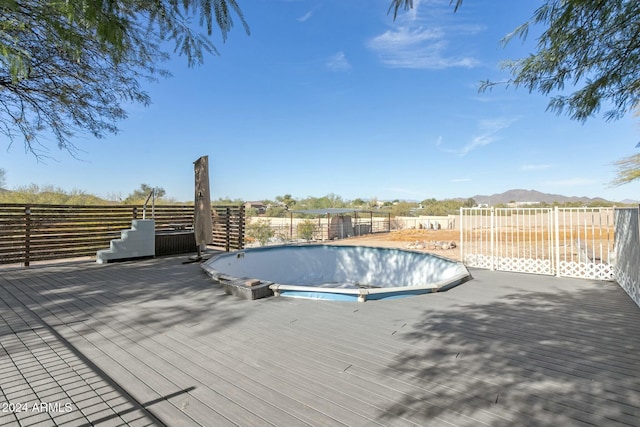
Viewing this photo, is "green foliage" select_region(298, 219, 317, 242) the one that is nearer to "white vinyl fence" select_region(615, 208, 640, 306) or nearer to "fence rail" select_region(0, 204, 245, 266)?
"fence rail" select_region(0, 204, 245, 266)

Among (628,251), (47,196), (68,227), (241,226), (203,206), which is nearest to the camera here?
(628,251)

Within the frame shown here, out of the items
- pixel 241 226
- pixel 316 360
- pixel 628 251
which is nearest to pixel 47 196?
pixel 241 226

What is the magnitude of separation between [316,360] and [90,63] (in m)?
7.37

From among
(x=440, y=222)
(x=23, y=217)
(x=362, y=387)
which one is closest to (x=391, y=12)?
(x=362, y=387)

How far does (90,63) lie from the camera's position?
229 inches

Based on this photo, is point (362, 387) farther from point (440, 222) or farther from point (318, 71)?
point (440, 222)

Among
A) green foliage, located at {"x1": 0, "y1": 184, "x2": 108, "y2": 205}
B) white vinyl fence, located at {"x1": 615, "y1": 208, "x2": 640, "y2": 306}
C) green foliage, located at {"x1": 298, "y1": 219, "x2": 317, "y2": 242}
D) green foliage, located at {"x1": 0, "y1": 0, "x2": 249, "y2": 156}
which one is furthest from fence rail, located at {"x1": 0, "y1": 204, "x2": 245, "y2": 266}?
white vinyl fence, located at {"x1": 615, "y1": 208, "x2": 640, "y2": 306}

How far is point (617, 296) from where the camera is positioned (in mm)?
4809

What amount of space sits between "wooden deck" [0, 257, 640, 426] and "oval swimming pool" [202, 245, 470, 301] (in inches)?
131

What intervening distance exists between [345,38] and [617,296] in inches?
521

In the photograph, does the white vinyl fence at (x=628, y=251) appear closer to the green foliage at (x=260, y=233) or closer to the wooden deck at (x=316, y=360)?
the wooden deck at (x=316, y=360)

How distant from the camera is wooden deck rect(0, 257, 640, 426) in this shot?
1.92 metres

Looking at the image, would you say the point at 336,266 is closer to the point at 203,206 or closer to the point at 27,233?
the point at 203,206

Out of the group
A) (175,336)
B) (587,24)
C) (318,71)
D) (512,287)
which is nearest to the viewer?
(587,24)
